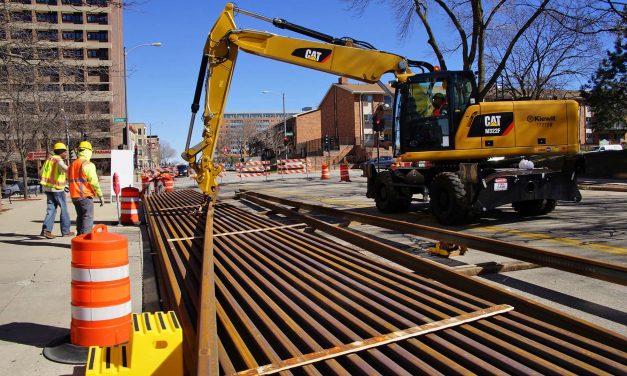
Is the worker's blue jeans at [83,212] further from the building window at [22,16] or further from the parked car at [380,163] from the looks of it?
the parked car at [380,163]

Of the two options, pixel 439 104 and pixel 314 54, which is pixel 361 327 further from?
pixel 314 54

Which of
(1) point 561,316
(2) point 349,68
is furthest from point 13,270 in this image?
(2) point 349,68

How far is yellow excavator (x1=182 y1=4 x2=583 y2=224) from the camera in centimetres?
997

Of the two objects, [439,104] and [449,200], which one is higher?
[439,104]

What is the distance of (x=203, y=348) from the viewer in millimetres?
2637

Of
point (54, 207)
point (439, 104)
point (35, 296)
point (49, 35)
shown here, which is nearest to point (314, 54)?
point (439, 104)

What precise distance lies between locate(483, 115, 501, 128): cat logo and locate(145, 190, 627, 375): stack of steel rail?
642 cm

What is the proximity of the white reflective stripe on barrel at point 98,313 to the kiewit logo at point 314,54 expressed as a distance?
28.5 ft

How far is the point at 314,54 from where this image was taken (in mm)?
11812

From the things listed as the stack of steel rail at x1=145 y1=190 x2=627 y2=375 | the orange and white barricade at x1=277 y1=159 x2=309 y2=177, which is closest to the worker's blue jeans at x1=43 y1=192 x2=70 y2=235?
the stack of steel rail at x1=145 y1=190 x2=627 y2=375

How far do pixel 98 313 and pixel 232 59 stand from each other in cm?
789

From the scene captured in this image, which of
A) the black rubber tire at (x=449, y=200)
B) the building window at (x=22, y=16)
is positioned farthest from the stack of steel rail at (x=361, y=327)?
the building window at (x=22, y=16)

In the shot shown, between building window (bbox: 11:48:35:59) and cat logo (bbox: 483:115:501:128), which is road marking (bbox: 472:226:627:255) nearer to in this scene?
cat logo (bbox: 483:115:501:128)

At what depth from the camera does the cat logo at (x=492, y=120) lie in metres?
10.5
